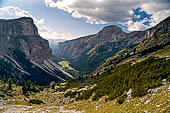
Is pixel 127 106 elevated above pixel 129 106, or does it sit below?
below

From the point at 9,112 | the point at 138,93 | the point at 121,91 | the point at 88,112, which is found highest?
the point at 138,93

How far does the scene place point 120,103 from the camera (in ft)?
95.3

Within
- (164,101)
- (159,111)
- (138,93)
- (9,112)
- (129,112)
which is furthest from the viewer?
(9,112)

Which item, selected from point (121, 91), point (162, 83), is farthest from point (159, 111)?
point (121, 91)

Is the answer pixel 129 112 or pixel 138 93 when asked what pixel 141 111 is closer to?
pixel 129 112

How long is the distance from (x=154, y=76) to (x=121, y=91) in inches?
365

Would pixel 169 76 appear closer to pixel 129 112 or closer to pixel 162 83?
pixel 162 83

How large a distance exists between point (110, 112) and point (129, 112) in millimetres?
4917

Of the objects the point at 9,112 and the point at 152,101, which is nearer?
the point at 152,101

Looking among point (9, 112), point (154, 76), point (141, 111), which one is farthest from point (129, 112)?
point (9, 112)

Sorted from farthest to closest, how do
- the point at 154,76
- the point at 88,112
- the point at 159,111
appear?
1. the point at 154,76
2. the point at 88,112
3. the point at 159,111

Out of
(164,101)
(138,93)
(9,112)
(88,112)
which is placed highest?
(164,101)

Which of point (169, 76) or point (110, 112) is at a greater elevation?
point (169, 76)

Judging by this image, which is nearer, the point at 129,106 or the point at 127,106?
the point at 129,106
